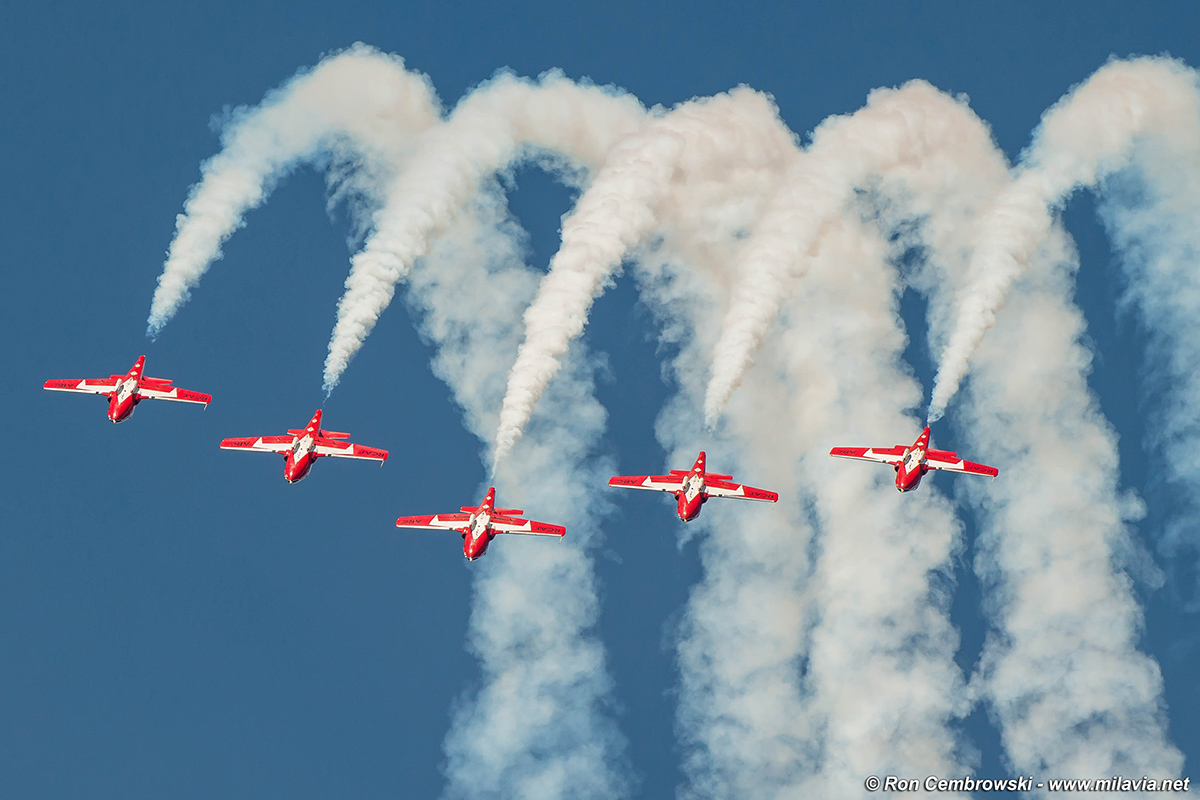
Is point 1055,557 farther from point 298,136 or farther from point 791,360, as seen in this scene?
point 298,136

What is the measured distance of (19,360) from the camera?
291 ft

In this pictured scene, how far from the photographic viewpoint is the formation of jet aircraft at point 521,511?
253 feet

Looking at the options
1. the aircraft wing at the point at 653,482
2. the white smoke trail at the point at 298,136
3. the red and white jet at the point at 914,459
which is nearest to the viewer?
the red and white jet at the point at 914,459

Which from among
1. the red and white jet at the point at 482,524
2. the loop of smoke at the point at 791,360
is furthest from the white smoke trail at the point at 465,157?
the red and white jet at the point at 482,524

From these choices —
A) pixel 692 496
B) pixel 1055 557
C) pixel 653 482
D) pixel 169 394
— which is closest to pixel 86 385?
pixel 169 394

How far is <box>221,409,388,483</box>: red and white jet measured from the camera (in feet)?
261

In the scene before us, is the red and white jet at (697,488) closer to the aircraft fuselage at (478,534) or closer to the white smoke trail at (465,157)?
the aircraft fuselage at (478,534)

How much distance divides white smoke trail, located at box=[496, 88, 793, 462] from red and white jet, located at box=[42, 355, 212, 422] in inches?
692

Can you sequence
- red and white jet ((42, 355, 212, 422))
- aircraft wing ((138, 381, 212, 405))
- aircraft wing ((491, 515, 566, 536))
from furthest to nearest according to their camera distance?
aircraft wing ((138, 381, 212, 405)), red and white jet ((42, 355, 212, 422)), aircraft wing ((491, 515, 566, 536))

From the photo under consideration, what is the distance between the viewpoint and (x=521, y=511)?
266ft

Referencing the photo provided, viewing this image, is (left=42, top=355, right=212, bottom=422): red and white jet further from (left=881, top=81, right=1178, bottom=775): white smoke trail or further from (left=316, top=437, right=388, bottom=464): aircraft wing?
(left=881, top=81, right=1178, bottom=775): white smoke trail

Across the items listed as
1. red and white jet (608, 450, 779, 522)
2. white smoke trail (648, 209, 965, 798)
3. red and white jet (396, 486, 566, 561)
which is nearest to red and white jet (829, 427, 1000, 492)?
white smoke trail (648, 209, 965, 798)

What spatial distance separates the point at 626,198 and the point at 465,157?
934cm

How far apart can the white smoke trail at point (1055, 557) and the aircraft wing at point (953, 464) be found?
10.2 ft
